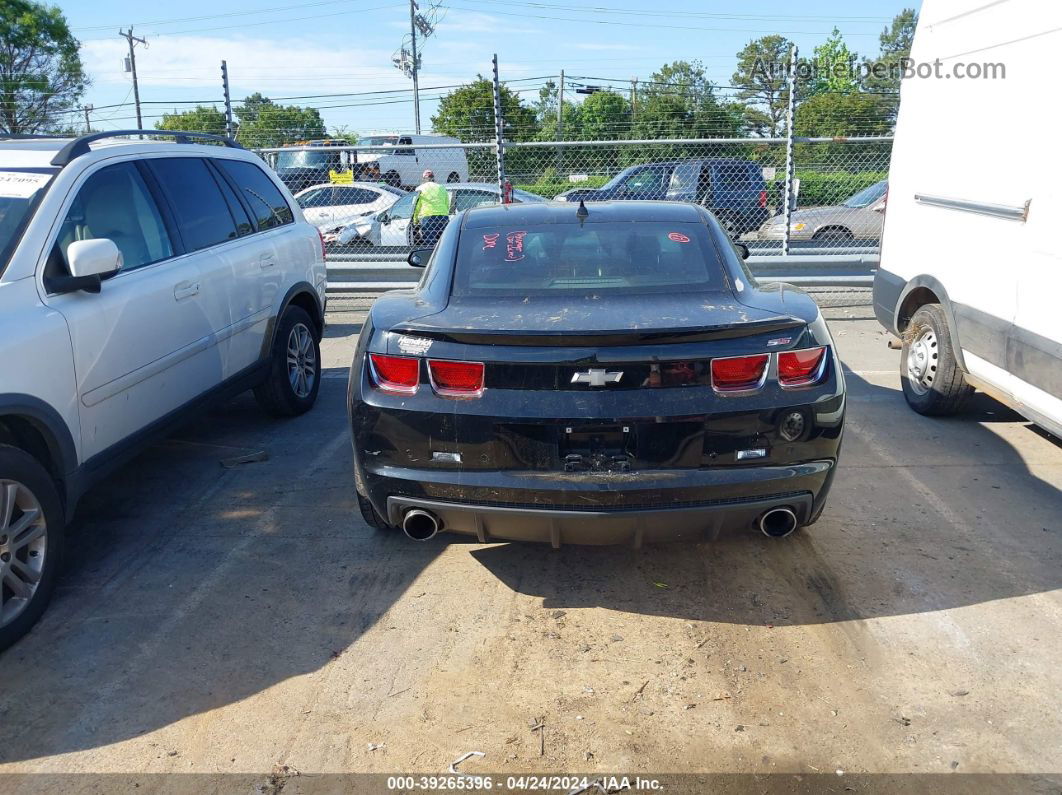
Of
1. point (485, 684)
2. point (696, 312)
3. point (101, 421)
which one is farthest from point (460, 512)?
point (101, 421)

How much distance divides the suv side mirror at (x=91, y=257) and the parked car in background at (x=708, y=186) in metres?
9.00

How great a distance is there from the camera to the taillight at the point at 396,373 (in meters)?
3.53

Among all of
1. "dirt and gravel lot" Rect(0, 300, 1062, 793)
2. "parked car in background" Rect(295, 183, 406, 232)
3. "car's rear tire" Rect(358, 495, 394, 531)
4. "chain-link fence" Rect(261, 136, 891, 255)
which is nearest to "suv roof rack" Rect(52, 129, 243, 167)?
"dirt and gravel lot" Rect(0, 300, 1062, 793)

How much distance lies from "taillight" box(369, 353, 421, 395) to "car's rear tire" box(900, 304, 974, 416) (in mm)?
4053

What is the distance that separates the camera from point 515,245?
14.5ft

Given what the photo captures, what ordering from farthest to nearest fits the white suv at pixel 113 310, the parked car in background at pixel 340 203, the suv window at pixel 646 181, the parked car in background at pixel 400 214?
the parked car in background at pixel 340 203 → the parked car in background at pixel 400 214 → the suv window at pixel 646 181 → the white suv at pixel 113 310

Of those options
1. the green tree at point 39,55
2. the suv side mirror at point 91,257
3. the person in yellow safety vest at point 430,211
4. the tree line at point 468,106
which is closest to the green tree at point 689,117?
the tree line at point 468,106

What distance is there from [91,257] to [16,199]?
57 centimetres

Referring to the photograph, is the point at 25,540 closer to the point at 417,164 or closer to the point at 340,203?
the point at 340,203

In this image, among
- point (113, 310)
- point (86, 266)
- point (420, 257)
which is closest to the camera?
point (86, 266)

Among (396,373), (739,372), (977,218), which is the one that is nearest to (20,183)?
(396,373)

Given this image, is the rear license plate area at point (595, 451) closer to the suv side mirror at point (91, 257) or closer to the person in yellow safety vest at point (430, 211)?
the suv side mirror at point (91, 257)

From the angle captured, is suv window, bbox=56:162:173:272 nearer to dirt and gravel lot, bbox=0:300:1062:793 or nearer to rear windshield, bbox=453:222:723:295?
dirt and gravel lot, bbox=0:300:1062:793

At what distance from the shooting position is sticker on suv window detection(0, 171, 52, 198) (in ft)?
13.5
